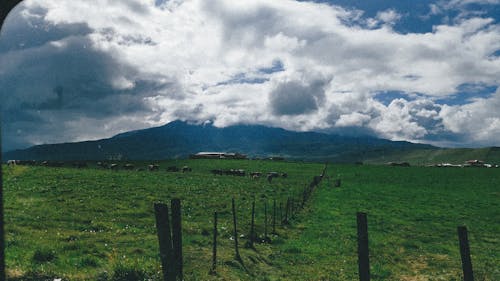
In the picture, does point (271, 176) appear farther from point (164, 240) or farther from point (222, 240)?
point (164, 240)

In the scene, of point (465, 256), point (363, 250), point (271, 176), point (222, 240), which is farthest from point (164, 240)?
point (271, 176)

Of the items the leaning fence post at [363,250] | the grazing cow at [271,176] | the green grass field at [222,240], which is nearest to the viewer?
the leaning fence post at [363,250]

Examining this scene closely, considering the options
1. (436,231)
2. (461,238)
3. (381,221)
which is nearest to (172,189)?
(381,221)

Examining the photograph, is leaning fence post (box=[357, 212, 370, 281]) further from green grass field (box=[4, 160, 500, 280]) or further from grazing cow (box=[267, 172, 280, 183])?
grazing cow (box=[267, 172, 280, 183])

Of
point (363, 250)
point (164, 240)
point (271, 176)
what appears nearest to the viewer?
point (164, 240)

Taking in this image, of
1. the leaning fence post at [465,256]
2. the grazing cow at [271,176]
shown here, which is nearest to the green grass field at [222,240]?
the leaning fence post at [465,256]

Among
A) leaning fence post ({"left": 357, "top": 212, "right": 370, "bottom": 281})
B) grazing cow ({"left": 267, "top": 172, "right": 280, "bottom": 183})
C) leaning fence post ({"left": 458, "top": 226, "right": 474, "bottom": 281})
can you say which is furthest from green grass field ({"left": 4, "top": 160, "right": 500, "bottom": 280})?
grazing cow ({"left": 267, "top": 172, "right": 280, "bottom": 183})

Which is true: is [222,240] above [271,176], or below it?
above

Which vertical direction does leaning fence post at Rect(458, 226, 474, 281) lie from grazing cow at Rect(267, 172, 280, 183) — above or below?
above

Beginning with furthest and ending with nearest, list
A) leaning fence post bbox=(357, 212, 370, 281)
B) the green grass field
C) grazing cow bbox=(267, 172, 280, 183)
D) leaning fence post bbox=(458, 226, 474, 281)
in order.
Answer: grazing cow bbox=(267, 172, 280, 183), the green grass field, leaning fence post bbox=(458, 226, 474, 281), leaning fence post bbox=(357, 212, 370, 281)

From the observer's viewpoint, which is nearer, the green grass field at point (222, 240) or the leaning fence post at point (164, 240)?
the leaning fence post at point (164, 240)

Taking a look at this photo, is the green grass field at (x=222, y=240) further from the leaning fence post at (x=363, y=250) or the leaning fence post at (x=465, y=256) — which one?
the leaning fence post at (x=465, y=256)

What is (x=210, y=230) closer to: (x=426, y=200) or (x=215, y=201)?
(x=215, y=201)

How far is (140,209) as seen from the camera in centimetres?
2928
